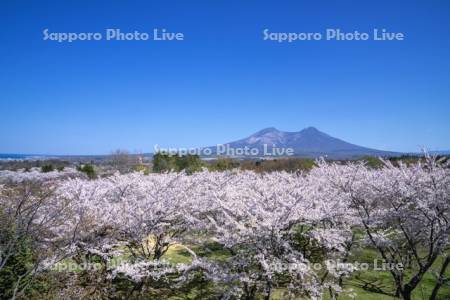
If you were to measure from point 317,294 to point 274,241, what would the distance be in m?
1.51

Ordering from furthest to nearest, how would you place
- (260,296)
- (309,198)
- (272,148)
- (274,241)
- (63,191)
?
(272,148), (63,191), (260,296), (309,198), (274,241)

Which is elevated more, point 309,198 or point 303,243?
point 309,198

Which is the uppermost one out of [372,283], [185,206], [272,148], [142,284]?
[272,148]

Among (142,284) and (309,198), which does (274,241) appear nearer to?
(309,198)

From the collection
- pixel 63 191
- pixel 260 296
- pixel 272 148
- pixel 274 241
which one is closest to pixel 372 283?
pixel 260 296

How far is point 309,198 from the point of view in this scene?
852 centimetres

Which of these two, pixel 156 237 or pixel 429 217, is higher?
pixel 429 217

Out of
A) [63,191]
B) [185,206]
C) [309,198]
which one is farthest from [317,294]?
[63,191]

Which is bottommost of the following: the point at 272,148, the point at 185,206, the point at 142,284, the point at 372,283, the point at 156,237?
the point at 372,283

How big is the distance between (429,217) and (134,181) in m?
9.18

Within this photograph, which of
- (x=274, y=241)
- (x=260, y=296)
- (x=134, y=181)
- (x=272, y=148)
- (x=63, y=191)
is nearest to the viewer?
(x=274, y=241)

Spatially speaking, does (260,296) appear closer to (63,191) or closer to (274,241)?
(274,241)

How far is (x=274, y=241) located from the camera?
24.7ft

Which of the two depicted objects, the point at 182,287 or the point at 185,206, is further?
the point at 182,287
